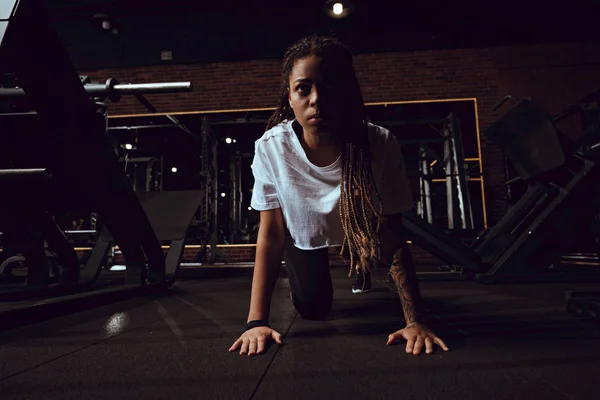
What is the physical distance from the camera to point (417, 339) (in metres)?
0.89

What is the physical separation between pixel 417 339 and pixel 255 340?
1.24ft

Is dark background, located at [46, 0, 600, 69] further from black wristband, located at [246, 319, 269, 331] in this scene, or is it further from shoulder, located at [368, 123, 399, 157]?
black wristband, located at [246, 319, 269, 331]

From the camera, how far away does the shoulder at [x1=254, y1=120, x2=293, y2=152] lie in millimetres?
1072

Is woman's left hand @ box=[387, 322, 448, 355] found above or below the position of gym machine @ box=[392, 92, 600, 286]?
below

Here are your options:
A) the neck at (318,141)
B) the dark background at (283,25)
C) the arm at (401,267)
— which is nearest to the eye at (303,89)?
the neck at (318,141)

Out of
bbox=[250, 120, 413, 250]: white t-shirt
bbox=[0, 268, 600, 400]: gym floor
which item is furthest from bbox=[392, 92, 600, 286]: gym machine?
bbox=[250, 120, 413, 250]: white t-shirt

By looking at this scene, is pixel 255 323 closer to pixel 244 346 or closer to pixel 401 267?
pixel 244 346

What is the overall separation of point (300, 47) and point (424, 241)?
1.84 meters

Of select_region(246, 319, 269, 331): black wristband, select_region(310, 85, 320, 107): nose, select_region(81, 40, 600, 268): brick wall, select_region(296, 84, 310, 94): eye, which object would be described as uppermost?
select_region(81, 40, 600, 268): brick wall

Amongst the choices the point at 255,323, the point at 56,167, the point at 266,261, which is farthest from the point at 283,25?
the point at 255,323

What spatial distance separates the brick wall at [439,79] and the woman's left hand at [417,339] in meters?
4.19

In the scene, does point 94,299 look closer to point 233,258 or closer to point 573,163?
point 573,163

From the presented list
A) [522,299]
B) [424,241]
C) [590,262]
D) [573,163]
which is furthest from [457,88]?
[522,299]

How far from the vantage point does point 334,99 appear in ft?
3.21
